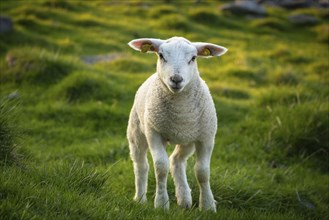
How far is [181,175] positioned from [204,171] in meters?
0.35

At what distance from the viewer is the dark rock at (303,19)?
63.9ft

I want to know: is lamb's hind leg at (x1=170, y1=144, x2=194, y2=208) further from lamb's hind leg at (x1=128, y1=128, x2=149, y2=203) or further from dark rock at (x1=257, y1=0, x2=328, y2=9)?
dark rock at (x1=257, y1=0, x2=328, y2=9)

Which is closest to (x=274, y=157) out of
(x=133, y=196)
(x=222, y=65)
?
(x=133, y=196)

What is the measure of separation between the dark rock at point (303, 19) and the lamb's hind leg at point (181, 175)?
54.5ft

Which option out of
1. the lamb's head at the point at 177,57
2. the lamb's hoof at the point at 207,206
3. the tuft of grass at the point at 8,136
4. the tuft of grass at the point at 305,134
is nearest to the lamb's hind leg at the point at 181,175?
the lamb's hoof at the point at 207,206

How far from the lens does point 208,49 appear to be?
4.17 m

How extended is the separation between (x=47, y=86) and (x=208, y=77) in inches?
154

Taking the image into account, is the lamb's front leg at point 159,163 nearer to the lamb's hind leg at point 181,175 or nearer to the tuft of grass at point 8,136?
the lamb's hind leg at point 181,175

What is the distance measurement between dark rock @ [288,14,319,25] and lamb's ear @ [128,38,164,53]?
16637 millimetres

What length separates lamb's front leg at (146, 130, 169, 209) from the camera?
12.9 ft

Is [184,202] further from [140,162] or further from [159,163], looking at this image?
[140,162]

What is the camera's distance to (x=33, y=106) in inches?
311

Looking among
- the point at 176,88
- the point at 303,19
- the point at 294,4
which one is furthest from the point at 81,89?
the point at 294,4

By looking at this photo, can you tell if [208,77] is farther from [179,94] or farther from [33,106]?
[179,94]
